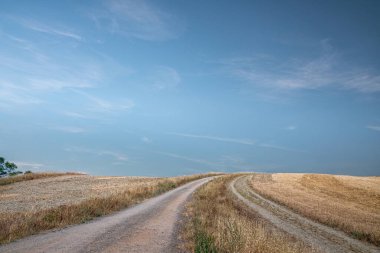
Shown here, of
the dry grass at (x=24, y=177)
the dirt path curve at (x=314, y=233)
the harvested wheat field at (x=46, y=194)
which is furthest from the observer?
the dry grass at (x=24, y=177)

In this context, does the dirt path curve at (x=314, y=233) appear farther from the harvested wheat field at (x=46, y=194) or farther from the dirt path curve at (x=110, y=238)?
the harvested wheat field at (x=46, y=194)

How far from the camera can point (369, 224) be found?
24.7 metres

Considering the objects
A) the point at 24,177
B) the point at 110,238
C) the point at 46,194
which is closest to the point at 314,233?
the point at 110,238

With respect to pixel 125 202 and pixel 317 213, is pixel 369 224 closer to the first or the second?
pixel 317 213

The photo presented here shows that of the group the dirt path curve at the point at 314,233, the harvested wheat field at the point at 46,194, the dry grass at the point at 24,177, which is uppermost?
the dry grass at the point at 24,177

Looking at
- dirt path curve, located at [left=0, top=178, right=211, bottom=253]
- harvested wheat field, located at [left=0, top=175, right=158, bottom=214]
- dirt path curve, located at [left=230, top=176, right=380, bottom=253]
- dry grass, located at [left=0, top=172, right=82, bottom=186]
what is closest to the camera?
dirt path curve, located at [left=0, top=178, right=211, bottom=253]

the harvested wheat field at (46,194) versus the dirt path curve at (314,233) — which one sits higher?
the harvested wheat field at (46,194)

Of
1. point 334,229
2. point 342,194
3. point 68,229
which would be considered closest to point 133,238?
point 68,229

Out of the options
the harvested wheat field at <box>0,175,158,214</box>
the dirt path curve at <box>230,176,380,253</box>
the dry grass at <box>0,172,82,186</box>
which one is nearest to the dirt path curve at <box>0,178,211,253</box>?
the dirt path curve at <box>230,176,380,253</box>

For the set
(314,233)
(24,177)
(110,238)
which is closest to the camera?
(110,238)

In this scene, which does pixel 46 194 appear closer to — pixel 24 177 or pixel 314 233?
pixel 314 233

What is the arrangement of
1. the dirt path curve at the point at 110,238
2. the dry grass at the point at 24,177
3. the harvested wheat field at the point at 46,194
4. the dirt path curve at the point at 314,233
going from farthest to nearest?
the dry grass at the point at 24,177 < the harvested wheat field at the point at 46,194 < the dirt path curve at the point at 314,233 < the dirt path curve at the point at 110,238

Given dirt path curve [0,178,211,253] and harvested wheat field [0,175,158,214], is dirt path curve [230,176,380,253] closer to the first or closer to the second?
dirt path curve [0,178,211,253]

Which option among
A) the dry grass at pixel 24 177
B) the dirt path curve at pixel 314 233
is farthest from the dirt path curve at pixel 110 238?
the dry grass at pixel 24 177
